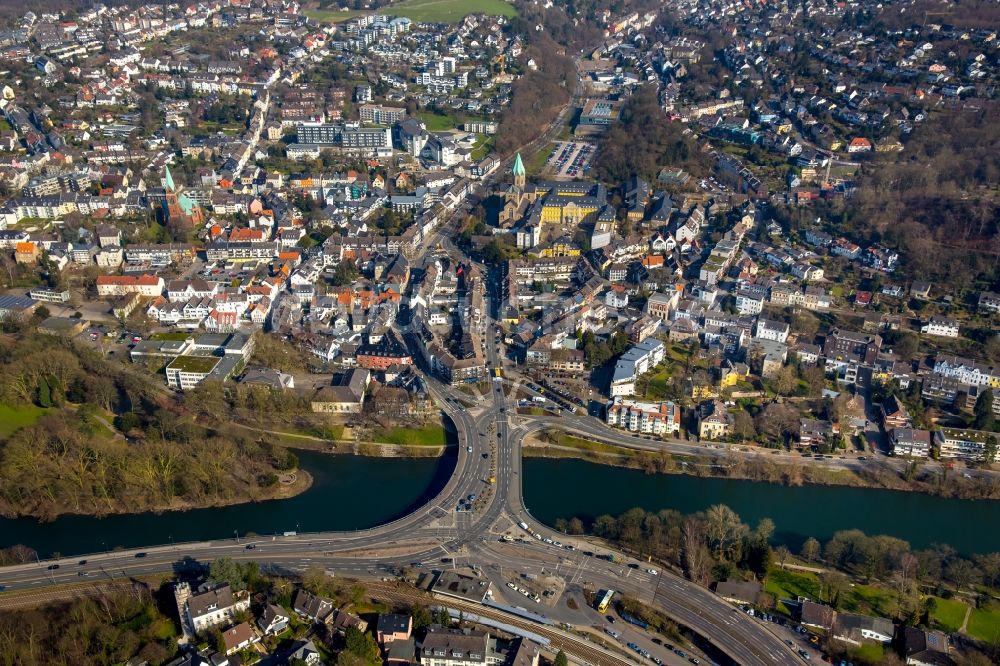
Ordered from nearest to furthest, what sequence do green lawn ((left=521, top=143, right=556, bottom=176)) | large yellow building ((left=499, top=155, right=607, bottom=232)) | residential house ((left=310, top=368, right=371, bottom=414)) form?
1. residential house ((left=310, top=368, right=371, bottom=414))
2. large yellow building ((left=499, top=155, right=607, bottom=232))
3. green lawn ((left=521, top=143, right=556, bottom=176))

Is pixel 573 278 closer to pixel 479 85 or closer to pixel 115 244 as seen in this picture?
pixel 115 244

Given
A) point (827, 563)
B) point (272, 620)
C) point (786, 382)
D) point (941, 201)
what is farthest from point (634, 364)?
point (941, 201)

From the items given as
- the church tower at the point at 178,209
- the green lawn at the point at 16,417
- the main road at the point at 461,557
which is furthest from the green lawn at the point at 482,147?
the main road at the point at 461,557

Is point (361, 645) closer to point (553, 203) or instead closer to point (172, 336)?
point (172, 336)

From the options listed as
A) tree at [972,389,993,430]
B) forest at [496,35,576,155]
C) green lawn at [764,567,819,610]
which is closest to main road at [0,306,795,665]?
green lawn at [764,567,819,610]

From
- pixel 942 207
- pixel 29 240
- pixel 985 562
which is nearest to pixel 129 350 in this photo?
pixel 29 240

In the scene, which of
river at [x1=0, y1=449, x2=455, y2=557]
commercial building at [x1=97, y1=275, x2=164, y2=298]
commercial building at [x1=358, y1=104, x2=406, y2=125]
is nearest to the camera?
river at [x1=0, y1=449, x2=455, y2=557]

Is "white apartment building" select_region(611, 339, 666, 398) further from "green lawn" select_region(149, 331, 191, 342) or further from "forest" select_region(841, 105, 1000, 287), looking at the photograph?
"green lawn" select_region(149, 331, 191, 342)
